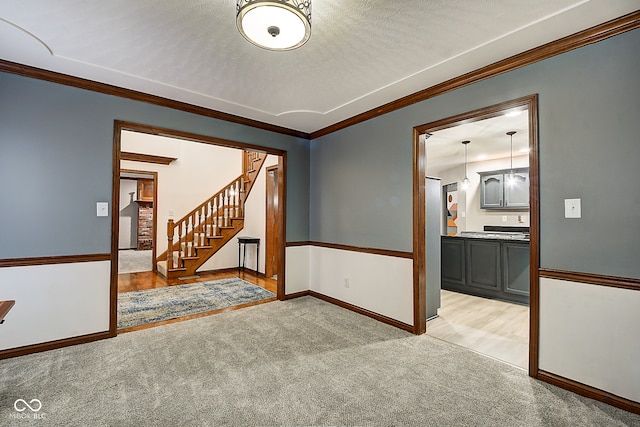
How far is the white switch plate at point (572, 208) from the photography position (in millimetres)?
2064

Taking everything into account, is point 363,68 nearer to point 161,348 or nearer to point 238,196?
point 161,348

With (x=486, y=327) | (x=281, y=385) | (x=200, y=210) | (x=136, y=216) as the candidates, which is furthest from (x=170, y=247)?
(x=136, y=216)

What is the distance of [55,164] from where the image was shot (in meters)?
2.69

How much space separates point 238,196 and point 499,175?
222 inches

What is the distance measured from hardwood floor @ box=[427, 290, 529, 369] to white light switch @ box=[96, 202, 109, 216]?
3500 millimetres

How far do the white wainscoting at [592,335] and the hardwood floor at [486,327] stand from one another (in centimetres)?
39

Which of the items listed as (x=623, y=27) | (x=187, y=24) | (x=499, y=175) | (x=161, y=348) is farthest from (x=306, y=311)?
(x=499, y=175)

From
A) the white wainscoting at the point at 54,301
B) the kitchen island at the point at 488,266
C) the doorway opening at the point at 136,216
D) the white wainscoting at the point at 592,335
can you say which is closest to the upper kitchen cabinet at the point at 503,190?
the kitchen island at the point at 488,266

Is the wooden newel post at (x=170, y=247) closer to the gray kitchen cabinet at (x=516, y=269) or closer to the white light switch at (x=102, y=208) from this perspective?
the white light switch at (x=102, y=208)

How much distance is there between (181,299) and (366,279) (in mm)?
2674

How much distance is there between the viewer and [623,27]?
189 cm

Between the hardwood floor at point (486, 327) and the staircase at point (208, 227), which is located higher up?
the staircase at point (208, 227)

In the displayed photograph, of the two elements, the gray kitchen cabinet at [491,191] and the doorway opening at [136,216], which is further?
the doorway opening at [136,216]

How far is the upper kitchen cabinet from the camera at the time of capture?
574cm
